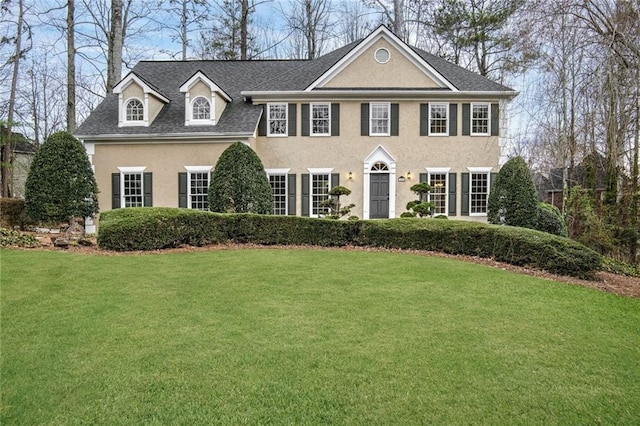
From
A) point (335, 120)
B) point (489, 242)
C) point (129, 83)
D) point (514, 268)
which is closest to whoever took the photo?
point (514, 268)

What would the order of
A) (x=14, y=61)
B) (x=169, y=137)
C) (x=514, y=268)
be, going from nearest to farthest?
(x=514, y=268)
(x=169, y=137)
(x=14, y=61)

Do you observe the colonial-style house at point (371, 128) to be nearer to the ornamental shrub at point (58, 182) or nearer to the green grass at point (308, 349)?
the ornamental shrub at point (58, 182)

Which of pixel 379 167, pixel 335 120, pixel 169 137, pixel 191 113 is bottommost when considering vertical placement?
pixel 379 167

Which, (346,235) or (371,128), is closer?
(346,235)

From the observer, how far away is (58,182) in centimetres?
1253

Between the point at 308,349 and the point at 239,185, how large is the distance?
31.4 feet

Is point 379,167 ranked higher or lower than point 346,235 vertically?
higher

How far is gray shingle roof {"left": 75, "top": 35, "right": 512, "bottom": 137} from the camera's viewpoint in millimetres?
15953

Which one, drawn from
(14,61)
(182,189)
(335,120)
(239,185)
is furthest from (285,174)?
(14,61)

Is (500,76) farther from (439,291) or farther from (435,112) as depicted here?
(439,291)

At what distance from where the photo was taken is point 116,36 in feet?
61.0

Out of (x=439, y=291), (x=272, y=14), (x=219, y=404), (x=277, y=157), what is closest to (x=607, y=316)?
(x=439, y=291)

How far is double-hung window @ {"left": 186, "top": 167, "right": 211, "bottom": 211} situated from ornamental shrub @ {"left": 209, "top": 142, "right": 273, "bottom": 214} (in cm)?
224

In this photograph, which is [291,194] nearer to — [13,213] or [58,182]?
[58,182]
